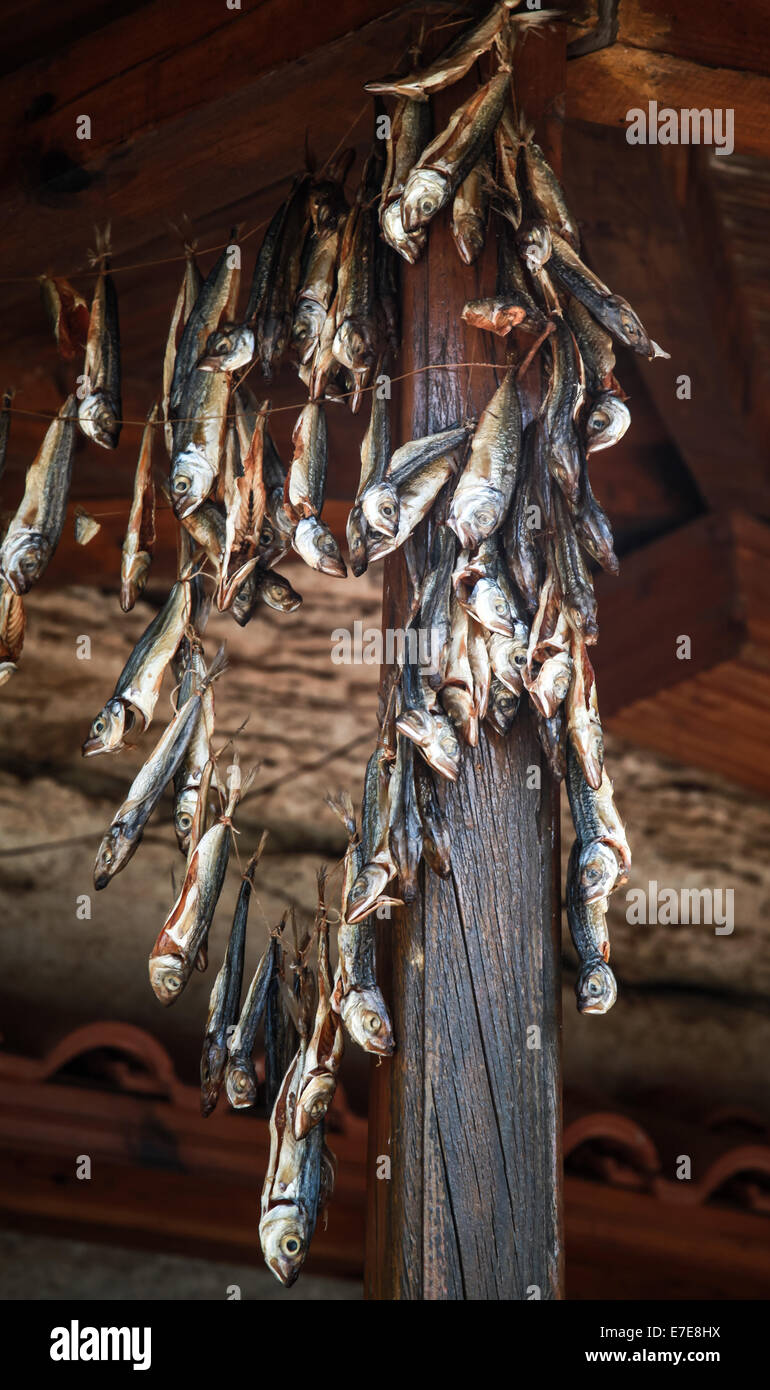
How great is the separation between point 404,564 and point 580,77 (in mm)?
1092

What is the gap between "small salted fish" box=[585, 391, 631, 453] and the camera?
7.98ft

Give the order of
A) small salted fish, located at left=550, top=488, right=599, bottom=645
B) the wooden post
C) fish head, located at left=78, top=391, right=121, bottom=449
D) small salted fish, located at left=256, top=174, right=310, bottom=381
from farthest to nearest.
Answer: fish head, located at left=78, top=391, right=121, bottom=449, small salted fish, located at left=256, top=174, right=310, bottom=381, small salted fish, located at left=550, top=488, right=599, bottom=645, the wooden post

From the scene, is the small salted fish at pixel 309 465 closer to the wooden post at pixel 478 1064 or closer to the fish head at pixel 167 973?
the wooden post at pixel 478 1064

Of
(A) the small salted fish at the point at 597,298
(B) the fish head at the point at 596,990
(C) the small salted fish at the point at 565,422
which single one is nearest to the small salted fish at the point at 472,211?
(A) the small salted fish at the point at 597,298

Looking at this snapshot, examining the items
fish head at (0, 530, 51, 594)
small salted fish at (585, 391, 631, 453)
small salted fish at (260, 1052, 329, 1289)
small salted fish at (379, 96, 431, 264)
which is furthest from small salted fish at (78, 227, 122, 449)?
small salted fish at (260, 1052, 329, 1289)

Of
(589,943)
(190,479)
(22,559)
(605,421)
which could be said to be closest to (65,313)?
(22,559)

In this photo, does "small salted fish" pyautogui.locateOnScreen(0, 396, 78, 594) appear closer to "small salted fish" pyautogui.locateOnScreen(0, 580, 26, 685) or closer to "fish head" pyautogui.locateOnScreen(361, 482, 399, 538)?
"small salted fish" pyautogui.locateOnScreen(0, 580, 26, 685)

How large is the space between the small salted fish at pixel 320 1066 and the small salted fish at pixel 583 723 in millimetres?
544

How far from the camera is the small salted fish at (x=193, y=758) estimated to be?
2742 millimetres

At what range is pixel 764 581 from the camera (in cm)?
465

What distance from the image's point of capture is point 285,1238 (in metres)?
2.31
